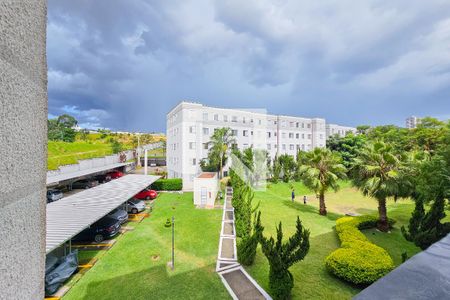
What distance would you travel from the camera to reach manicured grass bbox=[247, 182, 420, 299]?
33.6ft

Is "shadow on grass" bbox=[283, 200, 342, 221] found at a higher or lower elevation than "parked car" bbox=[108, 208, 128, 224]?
lower

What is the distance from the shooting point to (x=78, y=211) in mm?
14195

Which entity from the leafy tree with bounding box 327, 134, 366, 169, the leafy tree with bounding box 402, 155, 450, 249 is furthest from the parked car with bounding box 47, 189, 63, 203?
the leafy tree with bounding box 327, 134, 366, 169

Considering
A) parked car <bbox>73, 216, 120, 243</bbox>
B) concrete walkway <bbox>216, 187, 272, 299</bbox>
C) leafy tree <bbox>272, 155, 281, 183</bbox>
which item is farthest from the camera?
leafy tree <bbox>272, 155, 281, 183</bbox>

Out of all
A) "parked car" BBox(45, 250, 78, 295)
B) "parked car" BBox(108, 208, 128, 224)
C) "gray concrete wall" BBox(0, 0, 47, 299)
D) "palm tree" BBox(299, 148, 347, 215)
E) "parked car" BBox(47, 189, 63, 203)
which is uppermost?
"gray concrete wall" BBox(0, 0, 47, 299)

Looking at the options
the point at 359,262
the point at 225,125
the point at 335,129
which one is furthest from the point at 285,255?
the point at 335,129

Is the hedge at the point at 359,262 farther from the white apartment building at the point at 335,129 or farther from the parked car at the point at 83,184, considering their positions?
the white apartment building at the point at 335,129

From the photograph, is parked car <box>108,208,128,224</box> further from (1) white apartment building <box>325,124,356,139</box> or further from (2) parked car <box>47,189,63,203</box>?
(1) white apartment building <box>325,124,356,139</box>

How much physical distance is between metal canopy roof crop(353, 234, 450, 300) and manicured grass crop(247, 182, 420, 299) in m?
9.18

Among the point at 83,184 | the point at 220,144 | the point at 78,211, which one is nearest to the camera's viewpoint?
the point at 78,211

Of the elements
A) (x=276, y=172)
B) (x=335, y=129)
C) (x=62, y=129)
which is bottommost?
(x=276, y=172)

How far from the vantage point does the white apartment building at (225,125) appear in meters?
33.9

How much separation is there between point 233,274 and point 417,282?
35.5 ft

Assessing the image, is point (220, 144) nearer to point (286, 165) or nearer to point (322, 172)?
point (286, 165)
